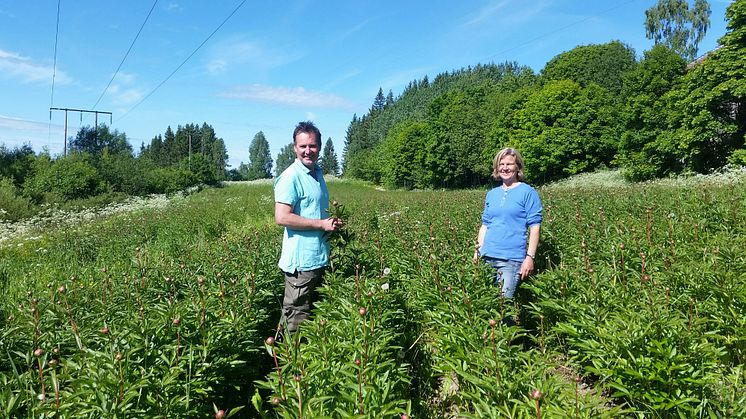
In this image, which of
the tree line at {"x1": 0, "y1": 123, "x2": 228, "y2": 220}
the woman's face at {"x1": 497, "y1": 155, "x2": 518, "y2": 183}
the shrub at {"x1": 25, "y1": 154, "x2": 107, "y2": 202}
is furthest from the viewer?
the shrub at {"x1": 25, "y1": 154, "x2": 107, "y2": 202}

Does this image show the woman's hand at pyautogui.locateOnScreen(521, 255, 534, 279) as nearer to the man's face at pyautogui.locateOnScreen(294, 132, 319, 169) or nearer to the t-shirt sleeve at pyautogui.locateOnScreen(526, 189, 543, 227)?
the t-shirt sleeve at pyautogui.locateOnScreen(526, 189, 543, 227)

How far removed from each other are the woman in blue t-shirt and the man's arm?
4.89ft

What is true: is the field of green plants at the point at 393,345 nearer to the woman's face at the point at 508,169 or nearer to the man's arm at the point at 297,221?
the man's arm at the point at 297,221

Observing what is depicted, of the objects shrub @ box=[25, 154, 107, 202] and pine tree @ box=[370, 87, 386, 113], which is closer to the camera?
shrub @ box=[25, 154, 107, 202]

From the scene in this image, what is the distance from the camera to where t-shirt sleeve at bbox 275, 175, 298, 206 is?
352 cm

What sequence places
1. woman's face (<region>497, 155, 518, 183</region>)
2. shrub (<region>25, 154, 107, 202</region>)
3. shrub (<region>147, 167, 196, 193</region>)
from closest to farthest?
woman's face (<region>497, 155, 518, 183</region>), shrub (<region>25, 154, 107, 202</region>), shrub (<region>147, 167, 196, 193</region>)

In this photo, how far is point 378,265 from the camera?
16.7 feet

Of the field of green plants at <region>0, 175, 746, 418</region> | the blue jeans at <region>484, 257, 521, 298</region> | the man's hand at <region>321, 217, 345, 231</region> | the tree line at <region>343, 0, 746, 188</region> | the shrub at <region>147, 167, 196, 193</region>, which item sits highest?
the tree line at <region>343, 0, 746, 188</region>

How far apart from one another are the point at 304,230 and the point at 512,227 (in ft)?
6.85

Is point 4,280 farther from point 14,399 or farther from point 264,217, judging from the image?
point 264,217

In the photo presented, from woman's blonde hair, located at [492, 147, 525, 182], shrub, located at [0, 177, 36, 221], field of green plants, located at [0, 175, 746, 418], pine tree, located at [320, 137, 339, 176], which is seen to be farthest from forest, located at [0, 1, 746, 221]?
pine tree, located at [320, 137, 339, 176]

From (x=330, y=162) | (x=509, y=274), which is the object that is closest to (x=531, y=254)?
(x=509, y=274)

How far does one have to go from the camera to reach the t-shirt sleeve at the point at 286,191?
352cm

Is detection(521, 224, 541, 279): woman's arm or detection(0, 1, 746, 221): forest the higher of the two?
detection(0, 1, 746, 221): forest
